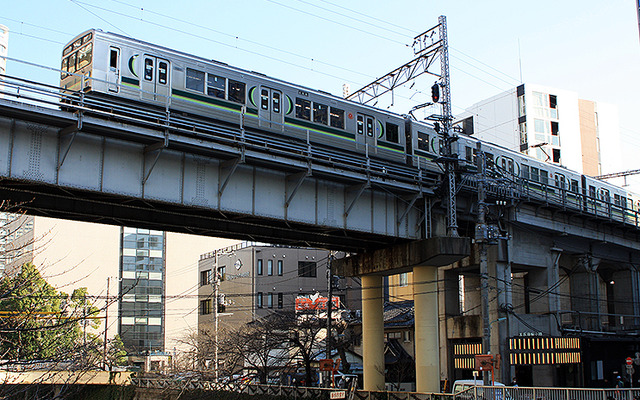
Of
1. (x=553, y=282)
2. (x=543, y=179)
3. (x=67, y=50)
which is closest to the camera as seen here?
(x=67, y=50)

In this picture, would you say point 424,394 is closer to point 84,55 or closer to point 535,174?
point 84,55

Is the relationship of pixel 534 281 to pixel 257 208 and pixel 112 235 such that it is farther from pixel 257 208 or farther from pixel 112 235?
pixel 112 235

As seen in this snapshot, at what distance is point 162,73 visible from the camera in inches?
1033

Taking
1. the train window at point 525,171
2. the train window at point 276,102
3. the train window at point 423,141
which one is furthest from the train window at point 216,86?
the train window at point 525,171

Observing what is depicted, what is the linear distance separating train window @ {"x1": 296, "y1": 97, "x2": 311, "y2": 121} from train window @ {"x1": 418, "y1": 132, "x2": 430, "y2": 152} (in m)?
7.93

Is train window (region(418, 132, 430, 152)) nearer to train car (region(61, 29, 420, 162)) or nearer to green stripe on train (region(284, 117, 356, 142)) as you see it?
train car (region(61, 29, 420, 162))

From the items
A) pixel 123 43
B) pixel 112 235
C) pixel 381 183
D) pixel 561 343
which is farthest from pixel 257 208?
pixel 112 235

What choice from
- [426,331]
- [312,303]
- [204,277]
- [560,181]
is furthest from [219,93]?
[204,277]

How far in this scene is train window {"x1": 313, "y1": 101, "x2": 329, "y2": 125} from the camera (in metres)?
31.0

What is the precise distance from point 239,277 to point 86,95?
45773mm

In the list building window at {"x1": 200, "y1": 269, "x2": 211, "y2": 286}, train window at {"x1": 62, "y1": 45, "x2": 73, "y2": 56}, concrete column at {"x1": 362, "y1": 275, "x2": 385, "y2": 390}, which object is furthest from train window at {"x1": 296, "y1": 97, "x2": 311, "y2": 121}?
building window at {"x1": 200, "y1": 269, "x2": 211, "y2": 286}

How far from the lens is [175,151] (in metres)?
23.9

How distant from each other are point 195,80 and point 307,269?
147ft

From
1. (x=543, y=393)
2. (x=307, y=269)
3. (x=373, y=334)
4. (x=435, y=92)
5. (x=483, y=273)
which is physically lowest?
(x=543, y=393)
